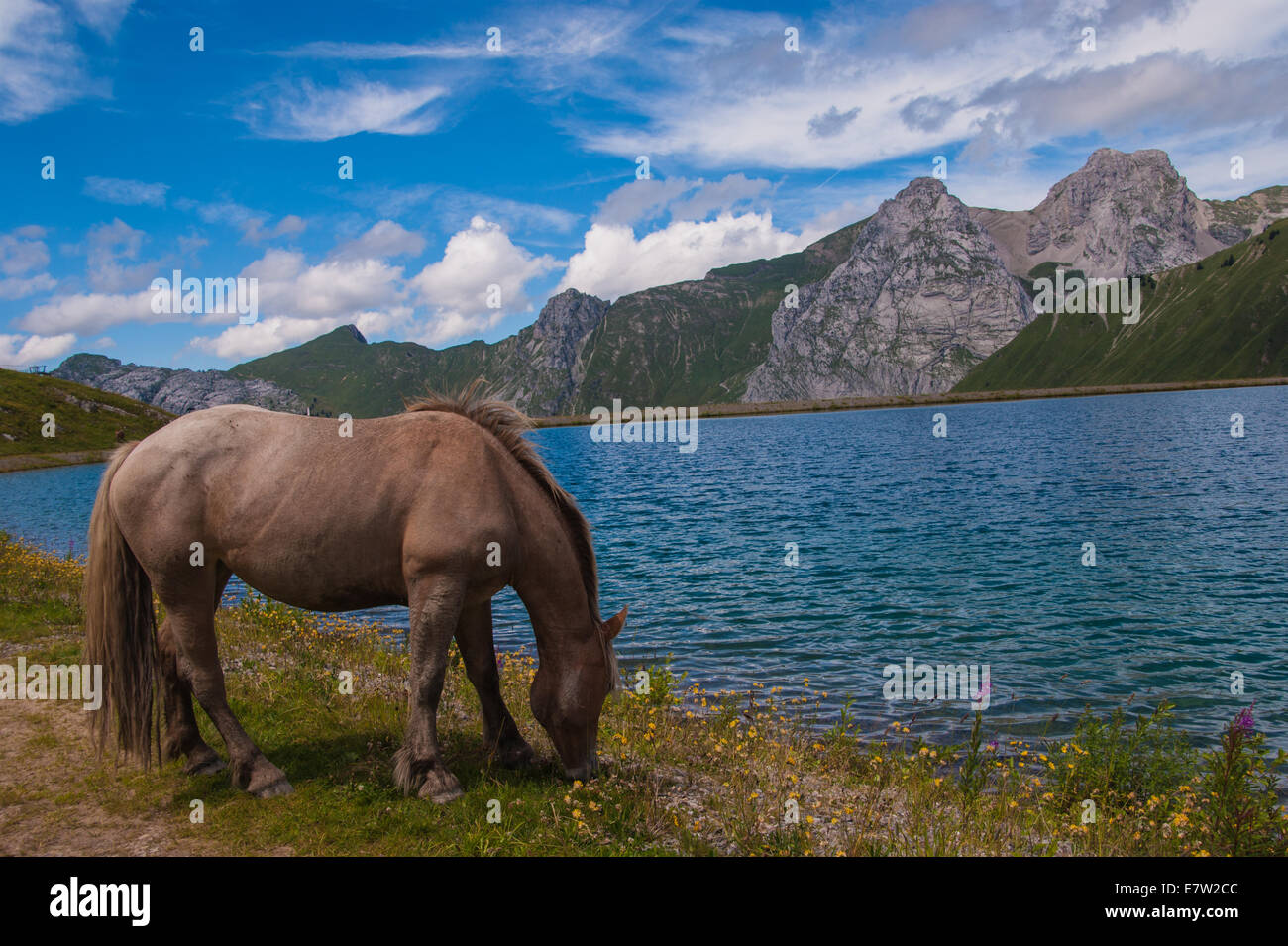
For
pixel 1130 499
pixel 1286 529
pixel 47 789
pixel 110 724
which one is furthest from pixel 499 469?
pixel 1130 499

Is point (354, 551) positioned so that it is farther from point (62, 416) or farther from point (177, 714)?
point (62, 416)

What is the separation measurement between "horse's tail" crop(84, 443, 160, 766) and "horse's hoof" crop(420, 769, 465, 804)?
11.1ft

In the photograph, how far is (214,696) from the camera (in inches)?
314

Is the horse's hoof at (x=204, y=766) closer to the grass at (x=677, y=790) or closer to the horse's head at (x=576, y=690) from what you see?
the grass at (x=677, y=790)

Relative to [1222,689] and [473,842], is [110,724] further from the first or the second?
[1222,689]

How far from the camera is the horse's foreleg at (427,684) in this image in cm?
733

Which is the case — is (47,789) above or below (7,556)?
below

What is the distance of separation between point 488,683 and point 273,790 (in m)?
2.42

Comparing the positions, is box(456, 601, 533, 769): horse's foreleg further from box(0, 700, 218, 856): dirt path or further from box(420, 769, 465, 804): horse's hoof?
box(0, 700, 218, 856): dirt path

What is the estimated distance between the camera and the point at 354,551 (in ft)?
24.6

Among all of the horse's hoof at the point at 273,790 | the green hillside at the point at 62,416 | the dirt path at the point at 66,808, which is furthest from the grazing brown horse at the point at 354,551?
the green hillside at the point at 62,416

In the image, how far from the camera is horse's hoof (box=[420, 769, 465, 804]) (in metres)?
7.53

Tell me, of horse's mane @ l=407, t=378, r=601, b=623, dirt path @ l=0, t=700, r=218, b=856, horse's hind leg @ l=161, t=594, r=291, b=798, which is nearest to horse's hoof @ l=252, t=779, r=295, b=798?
horse's hind leg @ l=161, t=594, r=291, b=798

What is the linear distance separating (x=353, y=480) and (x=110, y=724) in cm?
417
